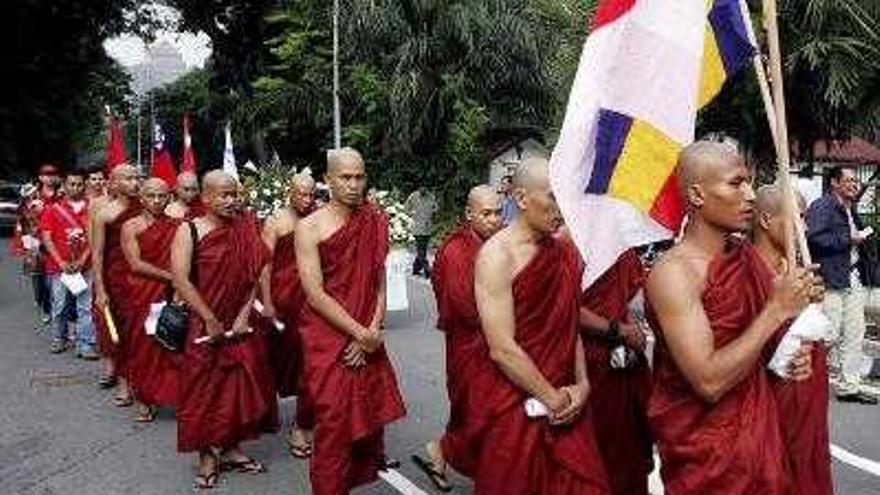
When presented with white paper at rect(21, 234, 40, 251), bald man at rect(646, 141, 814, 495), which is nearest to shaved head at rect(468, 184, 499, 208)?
bald man at rect(646, 141, 814, 495)

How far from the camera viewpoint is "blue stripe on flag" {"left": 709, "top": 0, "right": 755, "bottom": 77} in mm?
4195

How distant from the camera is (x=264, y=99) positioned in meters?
33.6

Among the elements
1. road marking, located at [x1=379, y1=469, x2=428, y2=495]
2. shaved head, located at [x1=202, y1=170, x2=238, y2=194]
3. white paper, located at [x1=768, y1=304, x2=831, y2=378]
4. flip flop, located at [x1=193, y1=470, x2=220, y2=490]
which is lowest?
flip flop, located at [x1=193, y1=470, x2=220, y2=490]

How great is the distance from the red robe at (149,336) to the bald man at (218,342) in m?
1.31

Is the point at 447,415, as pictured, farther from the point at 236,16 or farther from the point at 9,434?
the point at 236,16

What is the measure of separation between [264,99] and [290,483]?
91.4 feet

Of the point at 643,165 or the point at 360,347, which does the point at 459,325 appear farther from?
the point at 643,165

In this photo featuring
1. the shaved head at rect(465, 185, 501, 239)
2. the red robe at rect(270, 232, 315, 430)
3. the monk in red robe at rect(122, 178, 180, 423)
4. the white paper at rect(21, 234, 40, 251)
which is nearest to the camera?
the shaved head at rect(465, 185, 501, 239)

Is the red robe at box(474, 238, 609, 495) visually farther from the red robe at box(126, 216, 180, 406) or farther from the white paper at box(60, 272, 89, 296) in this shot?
the white paper at box(60, 272, 89, 296)

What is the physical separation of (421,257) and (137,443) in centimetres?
1096

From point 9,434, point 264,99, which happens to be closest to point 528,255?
point 9,434

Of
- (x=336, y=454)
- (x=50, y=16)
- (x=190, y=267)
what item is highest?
(x=50, y=16)

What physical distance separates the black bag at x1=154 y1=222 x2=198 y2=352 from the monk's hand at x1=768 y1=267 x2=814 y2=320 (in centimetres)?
417

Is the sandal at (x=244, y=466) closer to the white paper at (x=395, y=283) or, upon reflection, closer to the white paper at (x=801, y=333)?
the white paper at (x=801, y=333)
